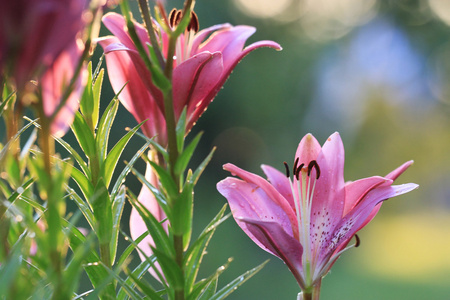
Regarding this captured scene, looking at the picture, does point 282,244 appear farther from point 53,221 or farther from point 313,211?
point 53,221

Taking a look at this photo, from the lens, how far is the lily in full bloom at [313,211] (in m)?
0.27

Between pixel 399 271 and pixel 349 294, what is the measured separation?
1207 mm

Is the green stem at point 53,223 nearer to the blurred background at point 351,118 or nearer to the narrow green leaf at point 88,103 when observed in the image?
the narrow green leaf at point 88,103

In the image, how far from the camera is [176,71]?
260 mm

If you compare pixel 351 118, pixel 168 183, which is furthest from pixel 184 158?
pixel 351 118

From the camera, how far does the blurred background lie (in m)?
5.48

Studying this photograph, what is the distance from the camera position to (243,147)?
5.99 metres

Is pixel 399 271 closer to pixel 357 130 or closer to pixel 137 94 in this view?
pixel 357 130

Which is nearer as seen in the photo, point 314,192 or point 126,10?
point 126,10

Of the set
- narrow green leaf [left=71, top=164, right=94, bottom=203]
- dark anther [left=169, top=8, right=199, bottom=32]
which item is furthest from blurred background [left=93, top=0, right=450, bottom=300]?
narrow green leaf [left=71, top=164, right=94, bottom=203]

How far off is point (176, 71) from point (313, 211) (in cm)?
10

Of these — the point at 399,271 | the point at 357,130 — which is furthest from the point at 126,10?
the point at 357,130

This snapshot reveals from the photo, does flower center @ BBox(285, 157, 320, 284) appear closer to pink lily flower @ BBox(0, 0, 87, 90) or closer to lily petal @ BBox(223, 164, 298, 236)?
lily petal @ BBox(223, 164, 298, 236)

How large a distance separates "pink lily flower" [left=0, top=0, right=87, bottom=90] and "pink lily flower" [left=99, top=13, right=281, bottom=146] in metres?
0.08
